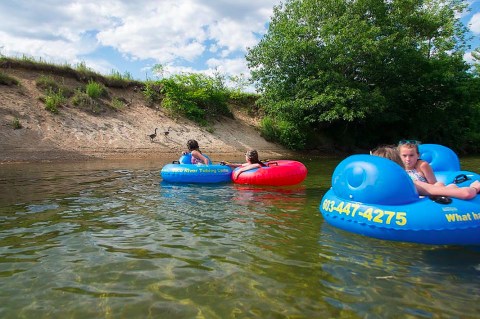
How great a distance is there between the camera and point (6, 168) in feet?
36.1

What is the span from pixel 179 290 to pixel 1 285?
1569 millimetres

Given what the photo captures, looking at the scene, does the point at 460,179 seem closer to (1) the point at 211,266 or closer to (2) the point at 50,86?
(1) the point at 211,266

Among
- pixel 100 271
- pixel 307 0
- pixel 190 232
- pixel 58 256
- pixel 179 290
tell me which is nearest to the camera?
pixel 179 290

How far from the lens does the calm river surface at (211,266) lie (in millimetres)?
2898

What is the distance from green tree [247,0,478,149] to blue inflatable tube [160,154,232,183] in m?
11.0

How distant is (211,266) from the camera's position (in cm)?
369

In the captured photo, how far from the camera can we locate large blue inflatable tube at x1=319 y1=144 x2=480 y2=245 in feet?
14.2

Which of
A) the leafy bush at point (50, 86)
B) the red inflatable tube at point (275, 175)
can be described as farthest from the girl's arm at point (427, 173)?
the leafy bush at point (50, 86)

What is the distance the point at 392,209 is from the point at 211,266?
94.8 inches

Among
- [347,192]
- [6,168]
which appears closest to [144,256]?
[347,192]

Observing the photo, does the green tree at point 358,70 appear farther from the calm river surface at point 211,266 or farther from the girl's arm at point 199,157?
the calm river surface at point 211,266

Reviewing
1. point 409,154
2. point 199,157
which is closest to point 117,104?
point 199,157

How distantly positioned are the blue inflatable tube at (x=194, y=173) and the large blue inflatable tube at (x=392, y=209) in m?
4.33

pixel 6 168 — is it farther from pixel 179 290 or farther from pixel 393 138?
pixel 393 138
